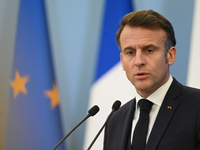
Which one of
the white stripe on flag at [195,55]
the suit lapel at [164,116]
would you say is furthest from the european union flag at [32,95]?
the suit lapel at [164,116]

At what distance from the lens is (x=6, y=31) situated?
2754 millimetres

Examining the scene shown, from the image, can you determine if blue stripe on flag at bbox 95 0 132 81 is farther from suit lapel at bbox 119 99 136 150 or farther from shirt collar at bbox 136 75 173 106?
shirt collar at bbox 136 75 173 106

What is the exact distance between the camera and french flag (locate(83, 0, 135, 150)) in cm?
248

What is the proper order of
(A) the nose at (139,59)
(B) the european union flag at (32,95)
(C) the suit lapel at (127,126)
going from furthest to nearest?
(B) the european union flag at (32,95)
(C) the suit lapel at (127,126)
(A) the nose at (139,59)

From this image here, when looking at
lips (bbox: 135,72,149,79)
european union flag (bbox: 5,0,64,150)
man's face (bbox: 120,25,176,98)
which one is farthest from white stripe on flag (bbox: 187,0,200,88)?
european union flag (bbox: 5,0,64,150)

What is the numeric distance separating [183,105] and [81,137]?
4.18 feet

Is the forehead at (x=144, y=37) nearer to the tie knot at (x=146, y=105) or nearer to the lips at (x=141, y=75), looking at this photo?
the lips at (x=141, y=75)

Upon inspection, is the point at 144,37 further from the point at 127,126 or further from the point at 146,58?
the point at 127,126

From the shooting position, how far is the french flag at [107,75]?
248cm

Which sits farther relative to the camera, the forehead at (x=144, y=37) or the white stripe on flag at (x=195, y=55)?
the white stripe on flag at (x=195, y=55)

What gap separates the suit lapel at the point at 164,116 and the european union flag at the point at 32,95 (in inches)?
53.0

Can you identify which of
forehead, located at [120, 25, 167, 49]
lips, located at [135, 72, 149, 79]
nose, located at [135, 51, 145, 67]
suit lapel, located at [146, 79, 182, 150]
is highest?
forehead, located at [120, 25, 167, 49]

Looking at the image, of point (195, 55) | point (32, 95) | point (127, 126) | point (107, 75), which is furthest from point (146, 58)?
point (32, 95)

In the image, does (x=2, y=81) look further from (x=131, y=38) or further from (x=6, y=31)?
(x=131, y=38)
